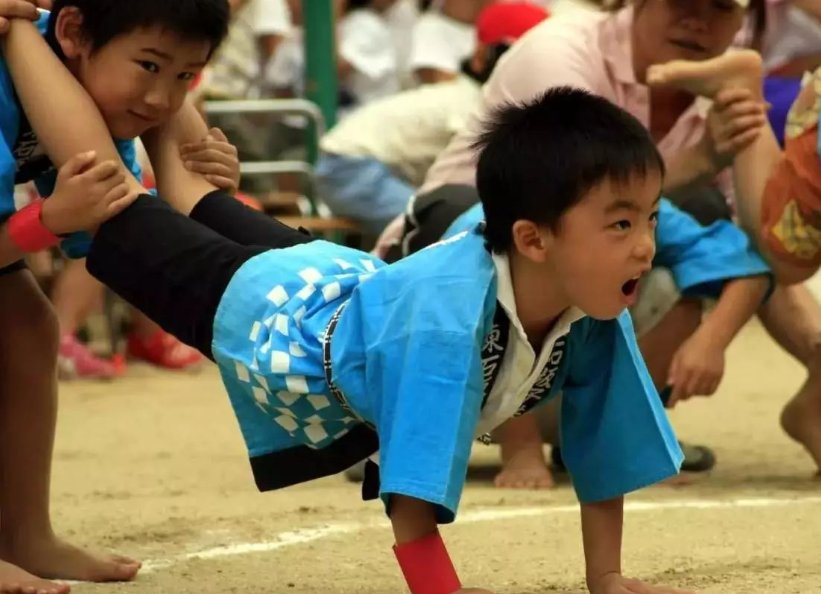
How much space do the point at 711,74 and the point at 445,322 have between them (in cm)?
111

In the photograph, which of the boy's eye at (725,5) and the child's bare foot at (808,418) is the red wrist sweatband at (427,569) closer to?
the child's bare foot at (808,418)

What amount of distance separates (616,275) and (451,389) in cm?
22

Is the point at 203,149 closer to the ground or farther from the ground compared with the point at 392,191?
farther from the ground

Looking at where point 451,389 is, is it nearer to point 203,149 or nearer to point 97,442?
point 203,149

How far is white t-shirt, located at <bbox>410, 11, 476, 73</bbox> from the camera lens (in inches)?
216

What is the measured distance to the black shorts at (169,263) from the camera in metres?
1.88

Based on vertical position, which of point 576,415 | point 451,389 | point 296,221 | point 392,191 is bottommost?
point 296,221

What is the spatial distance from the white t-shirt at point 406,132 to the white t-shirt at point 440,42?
1.03m

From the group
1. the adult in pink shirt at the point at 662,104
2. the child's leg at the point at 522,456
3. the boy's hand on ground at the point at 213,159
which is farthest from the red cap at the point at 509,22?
the boy's hand on ground at the point at 213,159

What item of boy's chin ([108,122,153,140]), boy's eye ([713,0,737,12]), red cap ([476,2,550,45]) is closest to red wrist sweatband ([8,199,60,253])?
boy's chin ([108,122,153,140])

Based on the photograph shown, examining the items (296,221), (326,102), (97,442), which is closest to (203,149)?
(97,442)

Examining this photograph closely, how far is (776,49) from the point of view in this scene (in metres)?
3.81

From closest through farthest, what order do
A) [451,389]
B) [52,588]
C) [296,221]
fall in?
[451,389], [52,588], [296,221]

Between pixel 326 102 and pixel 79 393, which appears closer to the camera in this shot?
pixel 79 393
